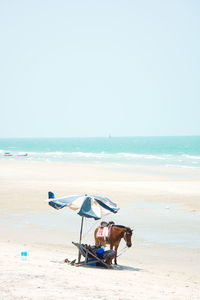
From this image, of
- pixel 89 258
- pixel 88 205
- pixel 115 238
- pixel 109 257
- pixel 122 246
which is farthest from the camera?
pixel 122 246

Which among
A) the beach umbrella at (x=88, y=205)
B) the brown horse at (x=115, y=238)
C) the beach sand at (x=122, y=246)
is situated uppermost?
the beach umbrella at (x=88, y=205)

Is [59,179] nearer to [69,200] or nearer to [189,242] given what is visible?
[189,242]

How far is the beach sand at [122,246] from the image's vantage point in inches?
432

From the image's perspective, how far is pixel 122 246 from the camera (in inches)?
669

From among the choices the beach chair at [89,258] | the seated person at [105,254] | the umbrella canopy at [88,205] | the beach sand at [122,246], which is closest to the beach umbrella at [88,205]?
the umbrella canopy at [88,205]

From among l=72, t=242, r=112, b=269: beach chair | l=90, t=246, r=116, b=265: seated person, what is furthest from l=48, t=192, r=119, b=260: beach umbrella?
l=90, t=246, r=116, b=265: seated person

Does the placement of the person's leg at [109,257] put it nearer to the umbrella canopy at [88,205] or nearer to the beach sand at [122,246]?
the beach sand at [122,246]

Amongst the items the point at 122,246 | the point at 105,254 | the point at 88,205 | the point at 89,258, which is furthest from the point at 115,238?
the point at 122,246

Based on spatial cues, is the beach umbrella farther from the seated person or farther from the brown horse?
the seated person

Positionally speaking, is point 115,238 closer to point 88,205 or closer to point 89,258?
point 89,258

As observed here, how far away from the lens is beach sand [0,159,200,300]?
11.0 metres

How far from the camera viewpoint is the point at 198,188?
33656 millimetres

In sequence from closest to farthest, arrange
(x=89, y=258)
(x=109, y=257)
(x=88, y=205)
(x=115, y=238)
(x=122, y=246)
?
(x=88, y=205)
(x=109, y=257)
(x=89, y=258)
(x=115, y=238)
(x=122, y=246)

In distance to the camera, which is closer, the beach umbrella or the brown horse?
the beach umbrella
